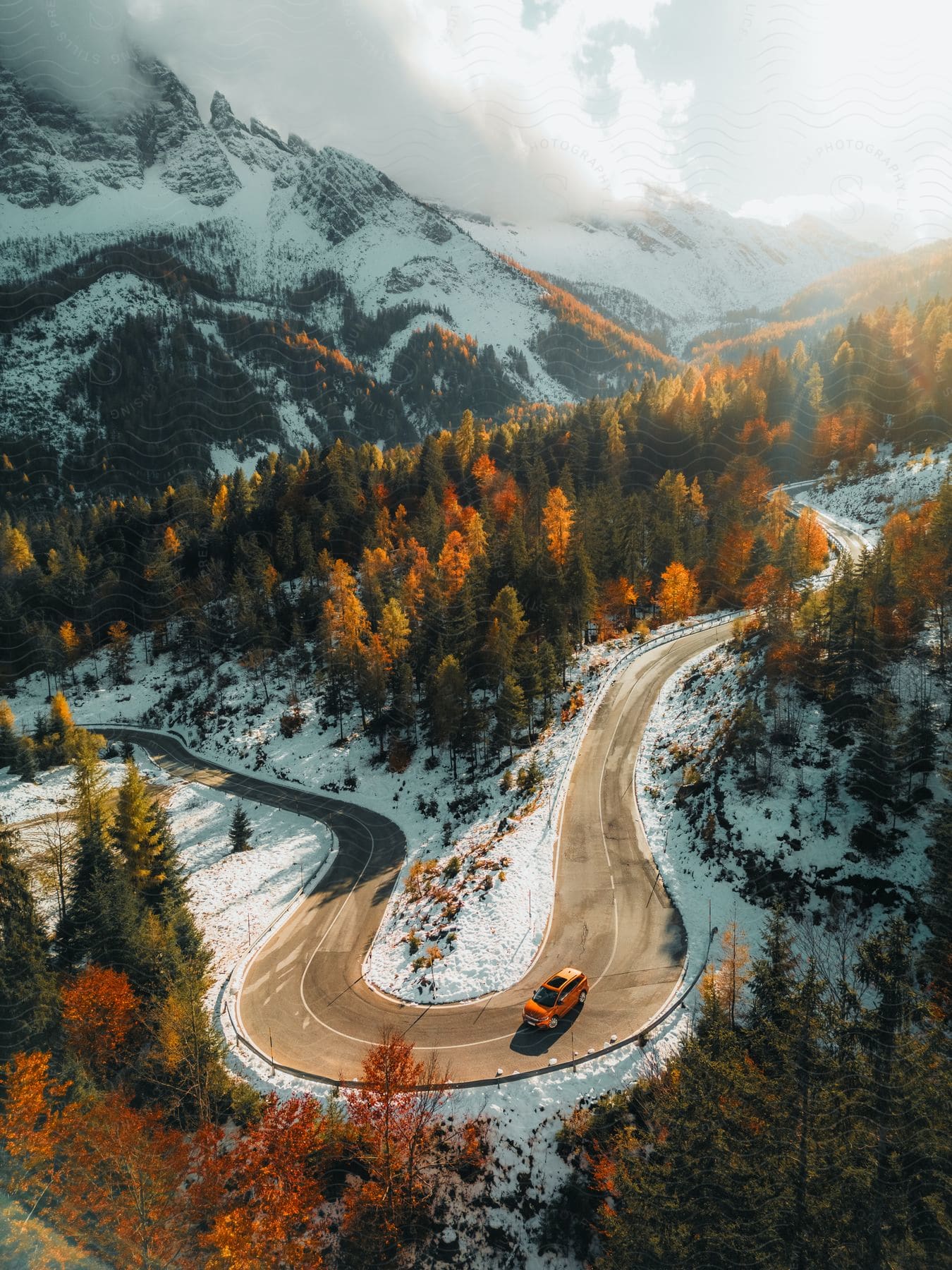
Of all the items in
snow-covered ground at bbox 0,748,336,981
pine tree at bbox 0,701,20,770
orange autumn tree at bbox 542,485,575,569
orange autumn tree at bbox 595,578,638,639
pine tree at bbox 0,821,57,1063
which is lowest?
snow-covered ground at bbox 0,748,336,981

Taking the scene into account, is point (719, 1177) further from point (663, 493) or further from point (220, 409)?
point (220, 409)

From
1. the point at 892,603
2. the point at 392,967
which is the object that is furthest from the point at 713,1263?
the point at 892,603

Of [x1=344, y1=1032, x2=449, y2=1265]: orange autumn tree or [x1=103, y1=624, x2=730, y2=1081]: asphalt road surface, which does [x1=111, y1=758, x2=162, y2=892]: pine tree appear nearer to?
[x1=103, y1=624, x2=730, y2=1081]: asphalt road surface

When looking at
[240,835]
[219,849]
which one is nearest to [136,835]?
[240,835]

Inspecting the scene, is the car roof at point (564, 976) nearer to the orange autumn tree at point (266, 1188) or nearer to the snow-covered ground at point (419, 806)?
the snow-covered ground at point (419, 806)

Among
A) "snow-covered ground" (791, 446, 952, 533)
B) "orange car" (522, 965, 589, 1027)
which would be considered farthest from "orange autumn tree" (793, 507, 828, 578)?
"orange car" (522, 965, 589, 1027)

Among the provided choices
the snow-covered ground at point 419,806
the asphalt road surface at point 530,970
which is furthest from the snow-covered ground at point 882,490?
the asphalt road surface at point 530,970

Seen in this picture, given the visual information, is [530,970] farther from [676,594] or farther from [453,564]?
[453,564]
